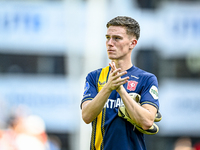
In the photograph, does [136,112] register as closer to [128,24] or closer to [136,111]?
[136,111]

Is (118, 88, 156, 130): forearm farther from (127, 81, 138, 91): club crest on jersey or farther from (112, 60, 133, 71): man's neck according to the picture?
(112, 60, 133, 71): man's neck

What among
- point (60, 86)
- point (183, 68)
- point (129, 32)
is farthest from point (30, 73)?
point (129, 32)

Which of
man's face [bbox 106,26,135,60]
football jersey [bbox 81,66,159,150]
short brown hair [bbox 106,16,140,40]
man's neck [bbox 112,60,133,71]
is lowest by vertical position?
football jersey [bbox 81,66,159,150]

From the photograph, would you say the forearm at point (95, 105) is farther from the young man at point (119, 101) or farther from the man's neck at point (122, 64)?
the man's neck at point (122, 64)

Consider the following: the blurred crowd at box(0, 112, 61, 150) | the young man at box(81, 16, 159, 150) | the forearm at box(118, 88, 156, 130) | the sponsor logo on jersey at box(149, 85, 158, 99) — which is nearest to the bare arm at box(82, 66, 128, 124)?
the young man at box(81, 16, 159, 150)

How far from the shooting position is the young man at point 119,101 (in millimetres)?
4195

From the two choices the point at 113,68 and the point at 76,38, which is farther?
the point at 76,38

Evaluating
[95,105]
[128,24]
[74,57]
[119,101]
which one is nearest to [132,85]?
[119,101]

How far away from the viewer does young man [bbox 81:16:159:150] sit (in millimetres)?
4195

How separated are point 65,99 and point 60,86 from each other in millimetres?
791

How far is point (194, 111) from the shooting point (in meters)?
21.0

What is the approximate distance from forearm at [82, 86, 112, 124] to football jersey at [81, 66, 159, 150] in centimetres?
20

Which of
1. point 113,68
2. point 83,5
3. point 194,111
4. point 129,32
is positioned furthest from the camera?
point 83,5

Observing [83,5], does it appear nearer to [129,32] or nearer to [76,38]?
[76,38]
